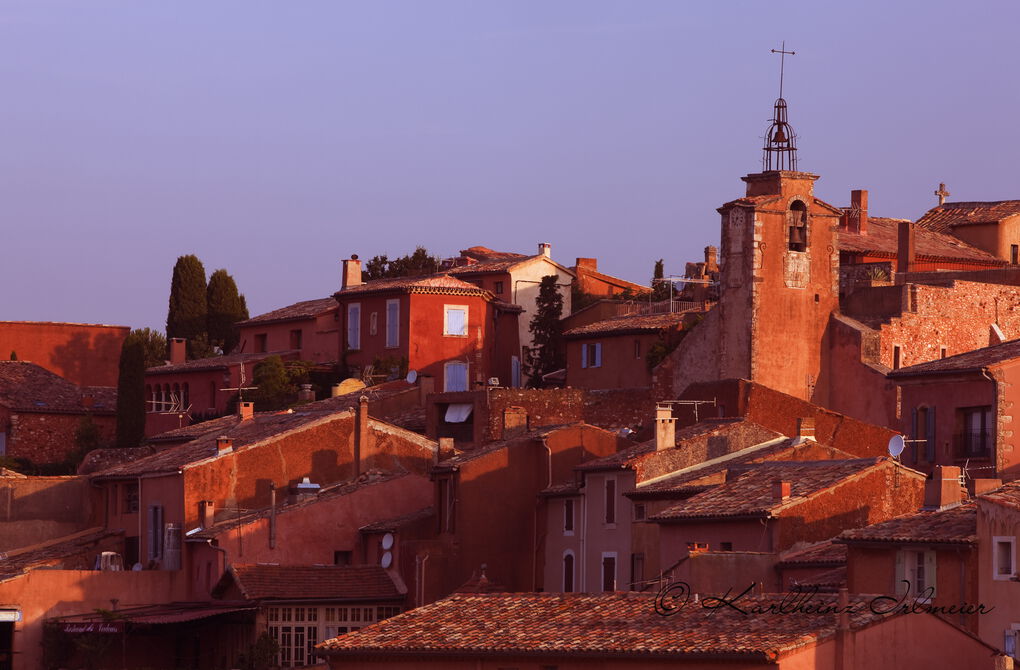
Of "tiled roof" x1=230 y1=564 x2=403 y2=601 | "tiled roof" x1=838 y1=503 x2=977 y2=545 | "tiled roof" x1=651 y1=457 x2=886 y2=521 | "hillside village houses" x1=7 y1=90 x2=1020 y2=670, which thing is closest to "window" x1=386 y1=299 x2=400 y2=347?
"hillside village houses" x1=7 y1=90 x2=1020 y2=670

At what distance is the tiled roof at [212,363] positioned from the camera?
255 feet

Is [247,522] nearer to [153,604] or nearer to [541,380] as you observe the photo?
[153,604]

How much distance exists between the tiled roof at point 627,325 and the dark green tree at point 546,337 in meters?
5.02

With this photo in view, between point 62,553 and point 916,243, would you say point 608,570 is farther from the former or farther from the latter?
point 916,243

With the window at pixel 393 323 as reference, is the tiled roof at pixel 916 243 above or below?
above

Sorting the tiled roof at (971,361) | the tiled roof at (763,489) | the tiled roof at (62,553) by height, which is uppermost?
the tiled roof at (971,361)

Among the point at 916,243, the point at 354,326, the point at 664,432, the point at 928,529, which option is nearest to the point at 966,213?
the point at 916,243

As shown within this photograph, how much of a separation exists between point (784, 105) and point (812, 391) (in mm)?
8696

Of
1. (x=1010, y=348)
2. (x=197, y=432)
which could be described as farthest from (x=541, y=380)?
(x=1010, y=348)

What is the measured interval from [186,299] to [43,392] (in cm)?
1343

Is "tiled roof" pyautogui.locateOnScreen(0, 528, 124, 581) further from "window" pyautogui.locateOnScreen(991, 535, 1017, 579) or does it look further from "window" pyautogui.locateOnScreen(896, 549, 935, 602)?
"window" pyautogui.locateOnScreen(991, 535, 1017, 579)

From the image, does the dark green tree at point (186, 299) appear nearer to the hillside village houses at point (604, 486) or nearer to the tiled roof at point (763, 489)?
the hillside village houses at point (604, 486)

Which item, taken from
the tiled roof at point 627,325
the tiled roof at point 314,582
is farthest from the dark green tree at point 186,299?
the tiled roof at point 314,582

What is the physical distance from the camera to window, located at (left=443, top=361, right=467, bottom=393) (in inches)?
2911
